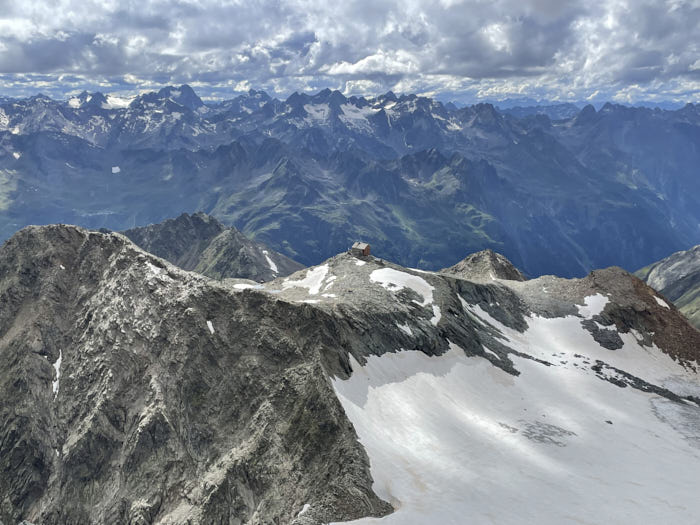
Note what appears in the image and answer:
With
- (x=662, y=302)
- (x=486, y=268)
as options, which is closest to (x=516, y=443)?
(x=662, y=302)

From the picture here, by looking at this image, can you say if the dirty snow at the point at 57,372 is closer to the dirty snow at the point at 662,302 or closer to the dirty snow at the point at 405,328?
the dirty snow at the point at 405,328

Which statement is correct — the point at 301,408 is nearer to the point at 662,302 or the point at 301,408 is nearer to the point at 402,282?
the point at 402,282

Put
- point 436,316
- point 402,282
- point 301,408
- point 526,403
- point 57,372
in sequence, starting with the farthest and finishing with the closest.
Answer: point 402,282 < point 436,316 < point 526,403 < point 57,372 < point 301,408

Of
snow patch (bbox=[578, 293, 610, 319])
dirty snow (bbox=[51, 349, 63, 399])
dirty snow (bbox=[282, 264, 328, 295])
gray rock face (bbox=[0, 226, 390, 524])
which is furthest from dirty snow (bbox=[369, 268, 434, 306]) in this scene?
dirty snow (bbox=[51, 349, 63, 399])

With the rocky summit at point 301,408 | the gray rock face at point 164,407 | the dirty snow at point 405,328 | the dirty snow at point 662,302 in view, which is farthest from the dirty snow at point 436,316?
the dirty snow at point 662,302

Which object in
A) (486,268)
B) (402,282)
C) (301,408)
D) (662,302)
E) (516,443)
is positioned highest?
(486,268)

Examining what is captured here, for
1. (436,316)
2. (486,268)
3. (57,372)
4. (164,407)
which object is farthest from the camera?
(486,268)

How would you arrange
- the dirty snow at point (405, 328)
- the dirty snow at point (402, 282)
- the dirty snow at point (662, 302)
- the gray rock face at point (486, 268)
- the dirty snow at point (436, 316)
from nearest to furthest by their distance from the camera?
the dirty snow at point (405, 328)
the dirty snow at point (436, 316)
the dirty snow at point (402, 282)
the dirty snow at point (662, 302)
the gray rock face at point (486, 268)
